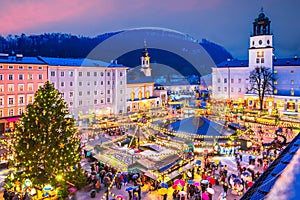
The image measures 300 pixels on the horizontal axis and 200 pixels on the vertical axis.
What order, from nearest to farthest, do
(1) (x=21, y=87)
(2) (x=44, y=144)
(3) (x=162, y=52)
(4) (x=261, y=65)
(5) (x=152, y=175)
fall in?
1. (2) (x=44, y=144)
2. (5) (x=152, y=175)
3. (1) (x=21, y=87)
4. (4) (x=261, y=65)
5. (3) (x=162, y=52)

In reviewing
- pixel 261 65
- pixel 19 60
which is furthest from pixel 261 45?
pixel 19 60

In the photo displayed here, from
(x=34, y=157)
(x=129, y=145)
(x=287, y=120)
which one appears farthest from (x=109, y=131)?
(x=287, y=120)

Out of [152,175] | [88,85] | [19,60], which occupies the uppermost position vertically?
[19,60]

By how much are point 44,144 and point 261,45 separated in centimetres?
4674

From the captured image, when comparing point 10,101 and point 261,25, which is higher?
point 261,25

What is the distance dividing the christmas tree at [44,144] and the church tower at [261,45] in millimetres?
44402

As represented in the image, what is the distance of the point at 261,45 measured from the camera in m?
47.8

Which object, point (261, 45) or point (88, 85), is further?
point (261, 45)

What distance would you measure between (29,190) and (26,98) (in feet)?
69.5

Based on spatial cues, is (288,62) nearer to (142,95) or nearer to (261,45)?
(261,45)

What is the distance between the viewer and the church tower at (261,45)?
4694 centimetres

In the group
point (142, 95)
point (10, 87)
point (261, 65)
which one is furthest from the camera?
point (142, 95)

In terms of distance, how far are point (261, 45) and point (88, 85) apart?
1338 inches

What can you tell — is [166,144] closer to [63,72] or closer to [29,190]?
[29,190]
